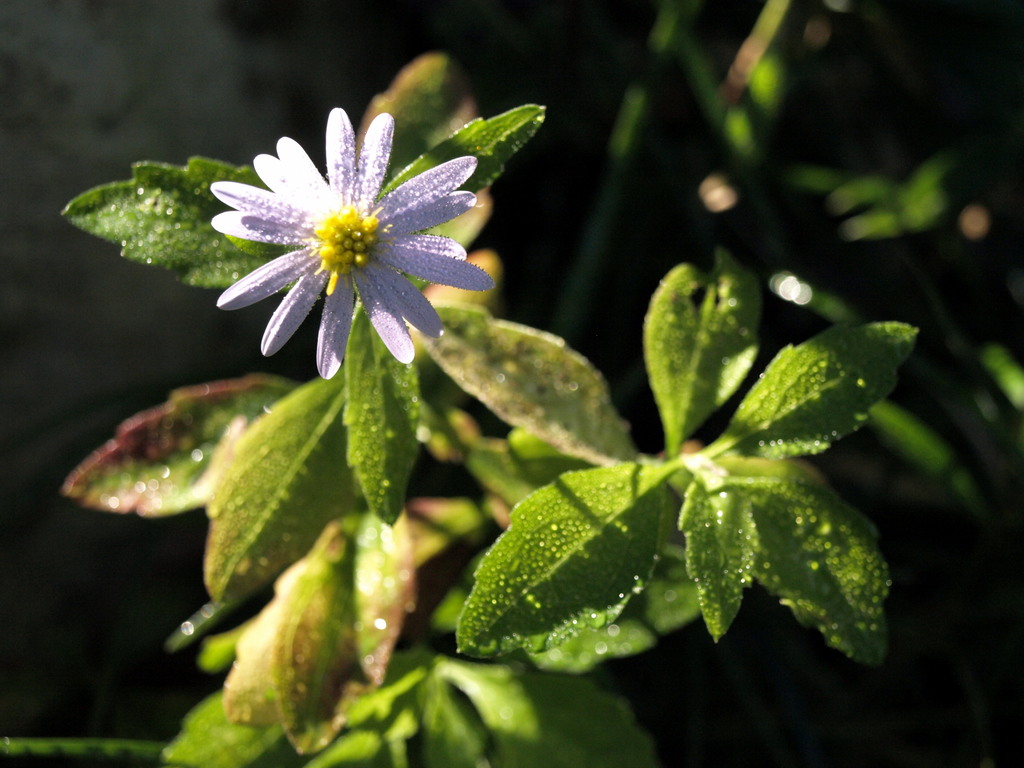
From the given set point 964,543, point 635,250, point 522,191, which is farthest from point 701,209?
point 964,543

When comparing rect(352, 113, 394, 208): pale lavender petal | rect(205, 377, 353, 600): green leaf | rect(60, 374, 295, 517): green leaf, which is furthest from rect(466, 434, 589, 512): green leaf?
rect(352, 113, 394, 208): pale lavender petal

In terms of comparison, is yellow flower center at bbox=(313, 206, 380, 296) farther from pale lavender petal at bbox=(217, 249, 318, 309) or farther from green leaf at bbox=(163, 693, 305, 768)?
green leaf at bbox=(163, 693, 305, 768)

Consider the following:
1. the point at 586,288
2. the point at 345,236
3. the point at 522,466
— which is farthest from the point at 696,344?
the point at 586,288

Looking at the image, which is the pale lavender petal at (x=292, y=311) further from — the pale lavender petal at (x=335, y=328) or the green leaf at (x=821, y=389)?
the green leaf at (x=821, y=389)

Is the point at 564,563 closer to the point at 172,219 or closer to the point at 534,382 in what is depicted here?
the point at 534,382

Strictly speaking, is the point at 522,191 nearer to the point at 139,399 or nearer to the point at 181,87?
the point at 181,87

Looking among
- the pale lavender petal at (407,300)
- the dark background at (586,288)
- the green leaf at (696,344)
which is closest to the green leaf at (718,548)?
the green leaf at (696,344)
